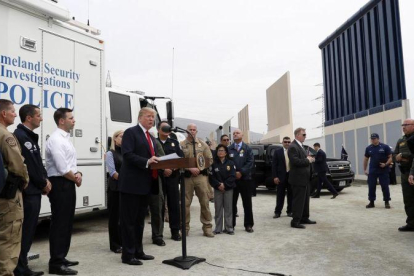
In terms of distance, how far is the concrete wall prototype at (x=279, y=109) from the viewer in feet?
128

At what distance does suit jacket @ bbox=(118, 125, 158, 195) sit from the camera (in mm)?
4816

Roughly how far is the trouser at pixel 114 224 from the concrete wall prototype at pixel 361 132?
15128 millimetres

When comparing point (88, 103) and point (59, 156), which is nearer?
point (59, 156)

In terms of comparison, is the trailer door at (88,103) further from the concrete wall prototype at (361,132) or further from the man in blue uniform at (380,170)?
the concrete wall prototype at (361,132)

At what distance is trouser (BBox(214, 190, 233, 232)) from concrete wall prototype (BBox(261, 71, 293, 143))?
1236 inches

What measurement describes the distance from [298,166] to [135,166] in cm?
371

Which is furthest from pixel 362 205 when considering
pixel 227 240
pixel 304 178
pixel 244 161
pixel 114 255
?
pixel 114 255

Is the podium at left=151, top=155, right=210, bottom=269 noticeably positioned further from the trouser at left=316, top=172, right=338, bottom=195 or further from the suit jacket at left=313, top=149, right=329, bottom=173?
the trouser at left=316, top=172, right=338, bottom=195

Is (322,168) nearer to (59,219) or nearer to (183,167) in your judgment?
(183,167)

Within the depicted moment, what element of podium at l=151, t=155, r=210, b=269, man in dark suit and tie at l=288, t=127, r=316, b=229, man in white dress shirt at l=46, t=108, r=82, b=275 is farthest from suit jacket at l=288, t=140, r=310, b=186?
man in white dress shirt at l=46, t=108, r=82, b=275

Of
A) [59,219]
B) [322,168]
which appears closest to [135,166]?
[59,219]

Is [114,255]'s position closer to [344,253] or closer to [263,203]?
[344,253]

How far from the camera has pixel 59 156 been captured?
4.64 m

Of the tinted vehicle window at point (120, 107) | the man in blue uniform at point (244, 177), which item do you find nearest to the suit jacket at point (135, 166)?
the man in blue uniform at point (244, 177)
